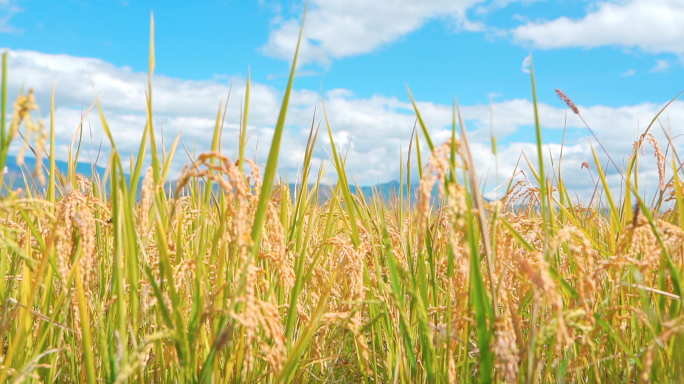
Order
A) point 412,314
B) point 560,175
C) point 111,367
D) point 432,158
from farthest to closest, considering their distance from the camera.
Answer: point 560,175 → point 412,314 → point 111,367 → point 432,158

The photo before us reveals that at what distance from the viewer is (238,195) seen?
1.04 meters

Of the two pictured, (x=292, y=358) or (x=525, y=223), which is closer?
(x=292, y=358)

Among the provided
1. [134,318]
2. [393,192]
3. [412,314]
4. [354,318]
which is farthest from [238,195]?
[393,192]

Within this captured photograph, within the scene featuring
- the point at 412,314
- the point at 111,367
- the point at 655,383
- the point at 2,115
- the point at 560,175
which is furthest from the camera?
the point at 560,175

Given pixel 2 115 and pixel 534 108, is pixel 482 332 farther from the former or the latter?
pixel 2 115

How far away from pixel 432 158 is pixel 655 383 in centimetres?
114

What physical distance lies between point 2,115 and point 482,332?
117 cm

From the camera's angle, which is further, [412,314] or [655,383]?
[412,314]

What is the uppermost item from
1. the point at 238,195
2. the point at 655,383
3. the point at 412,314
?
the point at 238,195

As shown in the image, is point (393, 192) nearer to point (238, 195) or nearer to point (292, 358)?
point (292, 358)

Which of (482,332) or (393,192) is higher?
(393,192)

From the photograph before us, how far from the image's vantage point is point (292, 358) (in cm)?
132

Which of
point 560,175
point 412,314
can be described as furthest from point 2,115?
point 560,175

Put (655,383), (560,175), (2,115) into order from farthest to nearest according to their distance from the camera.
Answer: (560,175) < (655,383) < (2,115)
